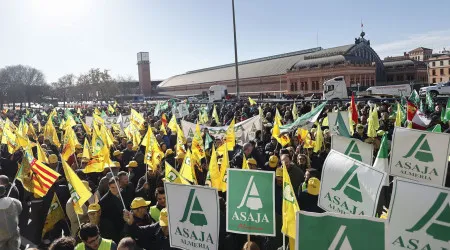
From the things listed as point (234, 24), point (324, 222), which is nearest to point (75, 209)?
point (324, 222)

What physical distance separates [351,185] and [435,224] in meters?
1.18

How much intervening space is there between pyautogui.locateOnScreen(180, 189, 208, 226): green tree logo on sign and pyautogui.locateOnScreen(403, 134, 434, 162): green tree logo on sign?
318 cm

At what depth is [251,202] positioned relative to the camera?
4191mm

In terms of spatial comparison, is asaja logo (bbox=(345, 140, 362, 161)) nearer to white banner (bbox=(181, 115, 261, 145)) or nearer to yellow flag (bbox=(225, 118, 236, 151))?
yellow flag (bbox=(225, 118, 236, 151))

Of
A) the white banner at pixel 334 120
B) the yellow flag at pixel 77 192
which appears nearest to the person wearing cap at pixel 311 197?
the yellow flag at pixel 77 192

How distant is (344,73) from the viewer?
56719 mm

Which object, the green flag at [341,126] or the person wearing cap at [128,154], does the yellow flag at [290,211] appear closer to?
the green flag at [341,126]

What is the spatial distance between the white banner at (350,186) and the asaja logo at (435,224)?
2.39ft

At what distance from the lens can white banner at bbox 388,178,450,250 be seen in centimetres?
281

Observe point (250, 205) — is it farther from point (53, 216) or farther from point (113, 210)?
point (53, 216)

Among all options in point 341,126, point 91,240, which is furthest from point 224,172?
point 341,126

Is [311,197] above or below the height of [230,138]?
below

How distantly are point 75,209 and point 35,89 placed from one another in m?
80.7

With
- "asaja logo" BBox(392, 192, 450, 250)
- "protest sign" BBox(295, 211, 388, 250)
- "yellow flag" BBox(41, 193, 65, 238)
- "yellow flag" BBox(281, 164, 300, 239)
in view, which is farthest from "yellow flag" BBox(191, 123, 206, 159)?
"asaja logo" BBox(392, 192, 450, 250)
